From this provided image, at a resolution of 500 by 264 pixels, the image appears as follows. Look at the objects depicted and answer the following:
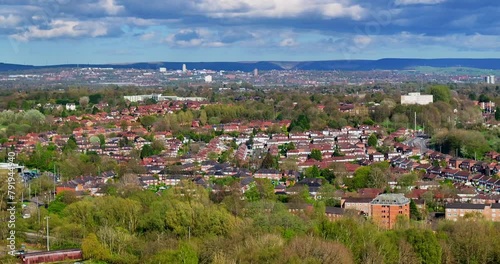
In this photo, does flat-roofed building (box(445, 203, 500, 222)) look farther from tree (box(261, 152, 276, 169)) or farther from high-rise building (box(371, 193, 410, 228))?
tree (box(261, 152, 276, 169))

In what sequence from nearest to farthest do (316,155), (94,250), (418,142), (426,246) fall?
(426,246) → (94,250) → (316,155) → (418,142)

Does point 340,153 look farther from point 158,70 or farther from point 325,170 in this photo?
point 158,70

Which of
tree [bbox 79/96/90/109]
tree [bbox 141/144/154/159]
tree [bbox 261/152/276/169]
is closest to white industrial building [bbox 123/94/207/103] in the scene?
tree [bbox 79/96/90/109]

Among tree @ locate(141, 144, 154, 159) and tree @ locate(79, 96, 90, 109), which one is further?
tree @ locate(79, 96, 90, 109)

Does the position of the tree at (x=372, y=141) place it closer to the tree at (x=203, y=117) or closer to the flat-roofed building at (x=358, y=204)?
the tree at (x=203, y=117)

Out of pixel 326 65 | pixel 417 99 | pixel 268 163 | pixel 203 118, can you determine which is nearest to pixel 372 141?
pixel 268 163

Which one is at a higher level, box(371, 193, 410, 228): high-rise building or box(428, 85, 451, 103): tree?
box(428, 85, 451, 103): tree

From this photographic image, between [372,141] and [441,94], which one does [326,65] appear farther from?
[372,141]
